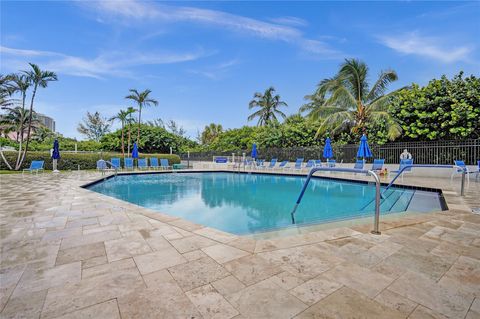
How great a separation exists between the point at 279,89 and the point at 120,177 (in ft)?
64.0

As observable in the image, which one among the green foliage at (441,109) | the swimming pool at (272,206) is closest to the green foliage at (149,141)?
the swimming pool at (272,206)

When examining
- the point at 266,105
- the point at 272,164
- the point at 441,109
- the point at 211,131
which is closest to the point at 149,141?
the point at 266,105

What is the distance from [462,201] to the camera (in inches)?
203

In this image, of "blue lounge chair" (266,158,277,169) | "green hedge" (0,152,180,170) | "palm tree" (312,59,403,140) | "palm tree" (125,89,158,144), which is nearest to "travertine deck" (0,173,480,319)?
"palm tree" (312,59,403,140)

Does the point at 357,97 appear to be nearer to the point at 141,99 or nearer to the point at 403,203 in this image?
the point at 403,203

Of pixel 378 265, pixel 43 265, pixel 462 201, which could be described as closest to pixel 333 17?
pixel 462 201

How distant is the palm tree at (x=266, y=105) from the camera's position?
26.4 meters

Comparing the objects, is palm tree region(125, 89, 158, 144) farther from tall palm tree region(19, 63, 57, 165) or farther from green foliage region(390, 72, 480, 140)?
green foliage region(390, 72, 480, 140)

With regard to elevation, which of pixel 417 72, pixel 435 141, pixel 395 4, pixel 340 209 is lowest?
pixel 340 209

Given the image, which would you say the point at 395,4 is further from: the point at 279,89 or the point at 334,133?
the point at 279,89

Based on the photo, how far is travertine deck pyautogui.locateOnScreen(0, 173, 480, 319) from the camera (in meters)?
1.51

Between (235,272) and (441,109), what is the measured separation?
552 inches

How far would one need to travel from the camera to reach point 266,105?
2658 cm

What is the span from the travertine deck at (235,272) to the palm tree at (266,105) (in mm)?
24152
